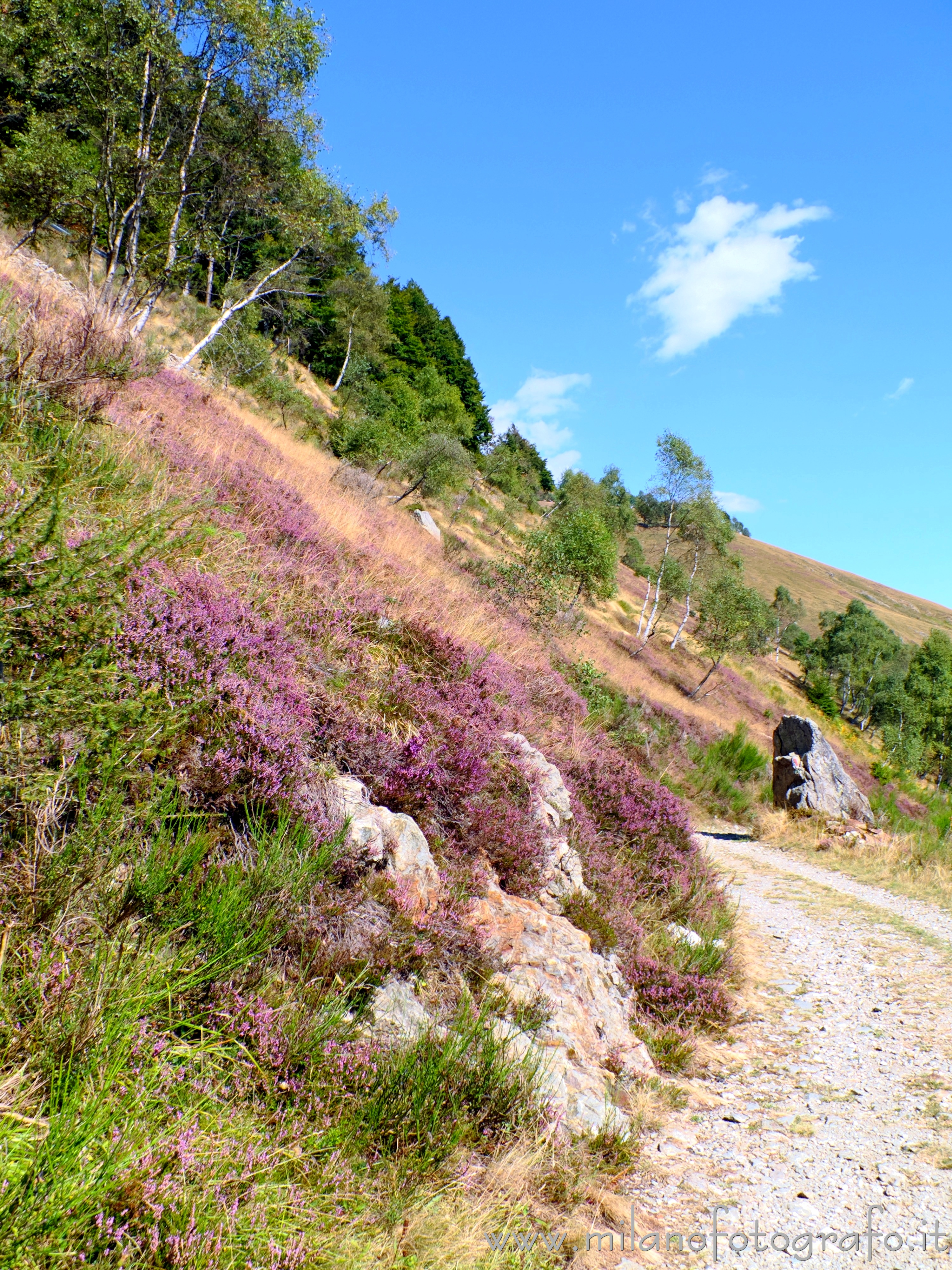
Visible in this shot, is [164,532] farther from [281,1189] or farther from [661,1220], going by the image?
[661,1220]

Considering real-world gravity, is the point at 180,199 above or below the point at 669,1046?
above

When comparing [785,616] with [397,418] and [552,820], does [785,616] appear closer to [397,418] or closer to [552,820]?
[397,418]

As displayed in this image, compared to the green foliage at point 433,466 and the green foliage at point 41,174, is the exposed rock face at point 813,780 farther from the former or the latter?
the green foliage at point 41,174

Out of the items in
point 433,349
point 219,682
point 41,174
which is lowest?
point 219,682

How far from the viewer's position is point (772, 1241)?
2.76m

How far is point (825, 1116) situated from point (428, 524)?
21908mm

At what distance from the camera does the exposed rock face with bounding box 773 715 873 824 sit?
13.2 meters

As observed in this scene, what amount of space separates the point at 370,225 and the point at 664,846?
1987 centimetres

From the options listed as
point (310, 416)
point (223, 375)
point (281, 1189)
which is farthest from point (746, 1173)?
point (310, 416)

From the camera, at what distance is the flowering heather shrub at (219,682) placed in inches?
136

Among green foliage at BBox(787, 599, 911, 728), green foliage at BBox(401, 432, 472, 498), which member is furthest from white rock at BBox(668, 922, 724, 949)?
green foliage at BBox(787, 599, 911, 728)

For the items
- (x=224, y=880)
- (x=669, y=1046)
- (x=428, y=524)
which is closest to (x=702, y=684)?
(x=428, y=524)

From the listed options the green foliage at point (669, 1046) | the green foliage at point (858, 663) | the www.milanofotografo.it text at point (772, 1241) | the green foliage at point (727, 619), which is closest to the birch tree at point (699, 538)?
the green foliage at point (727, 619)

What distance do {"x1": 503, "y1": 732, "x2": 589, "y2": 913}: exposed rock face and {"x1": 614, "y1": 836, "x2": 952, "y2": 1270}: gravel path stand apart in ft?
5.32
